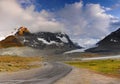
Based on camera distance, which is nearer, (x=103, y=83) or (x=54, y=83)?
(x=54, y=83)

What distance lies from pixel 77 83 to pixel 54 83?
3.70 meters

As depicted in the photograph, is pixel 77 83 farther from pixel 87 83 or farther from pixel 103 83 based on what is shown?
pixel 103 83

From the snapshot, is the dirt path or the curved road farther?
the dirt path

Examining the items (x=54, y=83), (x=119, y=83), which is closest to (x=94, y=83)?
(x=119, y=83)

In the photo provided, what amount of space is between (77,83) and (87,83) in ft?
5.34

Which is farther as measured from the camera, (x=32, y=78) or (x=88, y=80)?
(x=32, y=78)

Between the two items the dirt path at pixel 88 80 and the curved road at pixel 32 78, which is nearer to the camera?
the curved road at pixel 32 78

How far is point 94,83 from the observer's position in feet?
135

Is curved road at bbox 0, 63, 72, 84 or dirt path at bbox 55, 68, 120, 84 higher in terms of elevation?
curved road at bbox 0, 63, 72, 84

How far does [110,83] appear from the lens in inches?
1635

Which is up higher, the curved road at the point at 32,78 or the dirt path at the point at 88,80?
the curved road at the point at 32,78

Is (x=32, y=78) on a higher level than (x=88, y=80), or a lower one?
higher

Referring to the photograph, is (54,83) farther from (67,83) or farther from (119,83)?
(119,83)

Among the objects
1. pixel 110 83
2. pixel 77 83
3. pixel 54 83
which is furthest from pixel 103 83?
pixel 54 83
